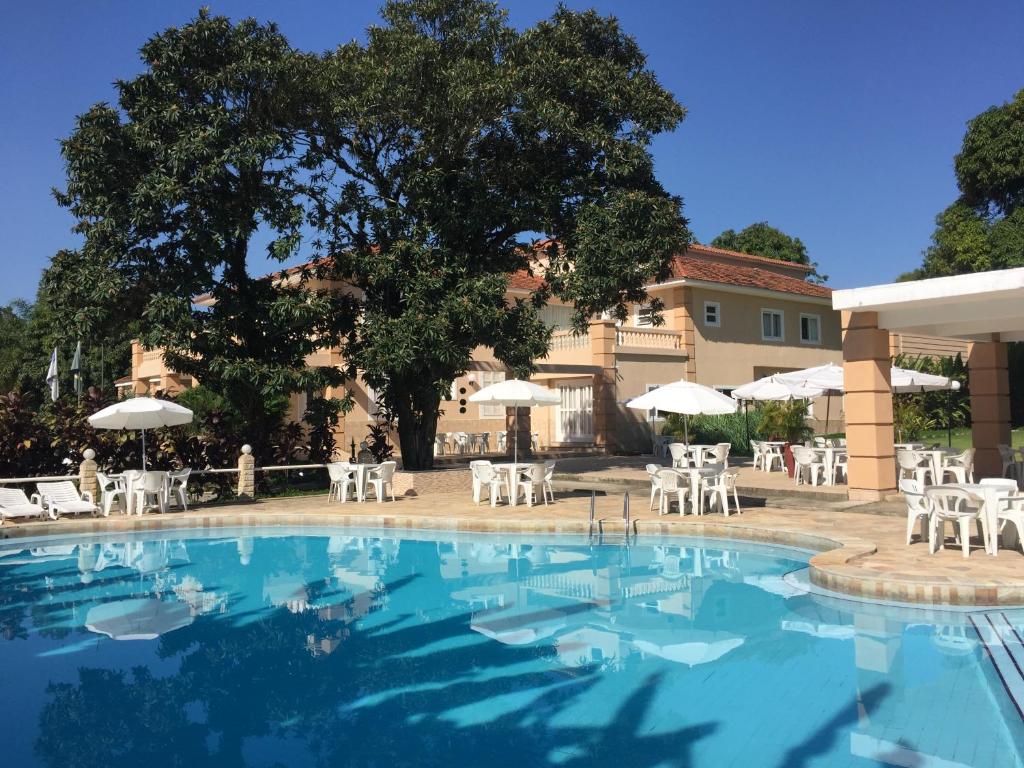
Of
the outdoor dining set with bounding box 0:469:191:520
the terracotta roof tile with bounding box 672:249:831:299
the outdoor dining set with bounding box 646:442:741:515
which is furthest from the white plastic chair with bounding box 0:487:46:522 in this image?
the terracotta roof tile with bounding box 672:249:831:299

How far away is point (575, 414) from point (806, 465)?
13503 millimetres

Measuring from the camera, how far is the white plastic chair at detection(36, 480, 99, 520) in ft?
54.0

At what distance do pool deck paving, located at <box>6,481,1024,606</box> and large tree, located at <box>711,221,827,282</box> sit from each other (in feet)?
146

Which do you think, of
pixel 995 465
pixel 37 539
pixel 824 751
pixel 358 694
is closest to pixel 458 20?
pixel 37 539

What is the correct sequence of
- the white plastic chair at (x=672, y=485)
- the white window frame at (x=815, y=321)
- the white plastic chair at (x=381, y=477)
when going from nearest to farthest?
the white plastic chair at (x=672, y=485), the white plastic chair at (x=381, y=477), the white window frame at (x=815, y=321)

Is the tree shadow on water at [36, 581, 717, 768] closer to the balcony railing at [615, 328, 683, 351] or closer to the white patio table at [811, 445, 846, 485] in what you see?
the white patio table at [811, 445, 846, 485]

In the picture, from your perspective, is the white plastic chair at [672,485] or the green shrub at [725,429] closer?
the white plastic chair at [672,485]

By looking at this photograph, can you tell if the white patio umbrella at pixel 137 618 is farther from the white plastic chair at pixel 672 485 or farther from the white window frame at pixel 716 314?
the white window frame at pixel 716 314

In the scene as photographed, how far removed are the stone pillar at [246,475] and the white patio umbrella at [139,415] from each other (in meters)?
2.05

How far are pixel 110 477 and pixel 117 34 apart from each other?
8847 mm

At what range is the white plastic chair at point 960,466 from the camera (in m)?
15.2

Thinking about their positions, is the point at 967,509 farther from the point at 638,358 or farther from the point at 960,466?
the point at 638,358

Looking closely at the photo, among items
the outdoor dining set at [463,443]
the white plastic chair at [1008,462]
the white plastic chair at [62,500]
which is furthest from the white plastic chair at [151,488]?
the white plastic chair at [1008,462]

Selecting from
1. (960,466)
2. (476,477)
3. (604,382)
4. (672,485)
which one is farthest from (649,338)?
(672,485)
